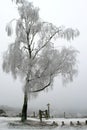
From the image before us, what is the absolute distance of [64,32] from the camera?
115 feet

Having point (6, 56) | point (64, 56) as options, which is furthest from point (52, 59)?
point (6, 56)

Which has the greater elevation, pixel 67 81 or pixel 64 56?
pixel 64 56

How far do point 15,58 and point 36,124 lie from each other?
22.5ft

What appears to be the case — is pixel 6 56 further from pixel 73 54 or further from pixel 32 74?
pixel 73 54

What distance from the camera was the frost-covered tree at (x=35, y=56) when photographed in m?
33.1

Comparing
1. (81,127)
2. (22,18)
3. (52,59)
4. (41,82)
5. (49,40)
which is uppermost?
(22,18)

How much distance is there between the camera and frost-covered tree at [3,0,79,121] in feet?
109

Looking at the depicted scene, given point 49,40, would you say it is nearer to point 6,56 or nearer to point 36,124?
point 6,56

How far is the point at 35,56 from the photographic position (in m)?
33.7

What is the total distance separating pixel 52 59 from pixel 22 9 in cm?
605

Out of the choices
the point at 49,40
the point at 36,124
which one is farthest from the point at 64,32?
the point at 36,124

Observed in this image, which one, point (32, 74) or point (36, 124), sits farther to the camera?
point (32, 74)

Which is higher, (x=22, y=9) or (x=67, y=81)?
(x=22, y=9)

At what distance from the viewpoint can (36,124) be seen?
3077 cm
